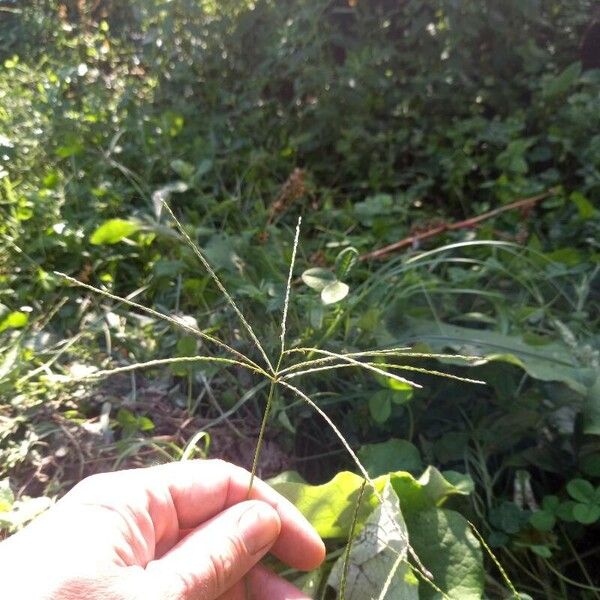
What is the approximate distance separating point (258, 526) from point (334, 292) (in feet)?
1.74

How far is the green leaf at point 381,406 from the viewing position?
155cm

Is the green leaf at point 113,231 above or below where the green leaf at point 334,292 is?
above

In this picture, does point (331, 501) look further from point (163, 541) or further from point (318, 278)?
point (318, 278)

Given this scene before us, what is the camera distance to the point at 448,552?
54.0 inches

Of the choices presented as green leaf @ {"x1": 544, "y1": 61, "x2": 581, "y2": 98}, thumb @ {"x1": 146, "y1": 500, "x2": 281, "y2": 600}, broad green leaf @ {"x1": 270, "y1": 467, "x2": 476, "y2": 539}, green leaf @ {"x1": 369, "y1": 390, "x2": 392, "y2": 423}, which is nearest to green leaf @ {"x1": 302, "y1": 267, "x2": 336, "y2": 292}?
green leaf @ {"x1": 369, "y1": 390, "x2": 392, "y2": 423}

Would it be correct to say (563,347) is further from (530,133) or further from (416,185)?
(530,133)

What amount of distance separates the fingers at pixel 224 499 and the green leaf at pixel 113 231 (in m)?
0.94

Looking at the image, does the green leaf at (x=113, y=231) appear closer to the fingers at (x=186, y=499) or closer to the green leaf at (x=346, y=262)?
the green leaf at (x=346, y=262)

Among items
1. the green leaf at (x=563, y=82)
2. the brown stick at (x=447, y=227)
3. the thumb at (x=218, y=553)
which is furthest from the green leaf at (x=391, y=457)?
the green leaf at (x=563, y=82)

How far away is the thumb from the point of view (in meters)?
1.04

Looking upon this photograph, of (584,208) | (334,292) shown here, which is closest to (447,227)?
(584,208)

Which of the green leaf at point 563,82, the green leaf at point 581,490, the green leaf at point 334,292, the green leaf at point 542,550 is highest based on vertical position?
the green leaf at point 563,82


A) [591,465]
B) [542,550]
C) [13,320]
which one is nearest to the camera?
[542,550]

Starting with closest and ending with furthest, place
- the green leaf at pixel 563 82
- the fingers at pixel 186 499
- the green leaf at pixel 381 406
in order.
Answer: the fingers at pixel 186 499 < the green leaf at pixel 381 406 < the green leaf at pixel 563 82
